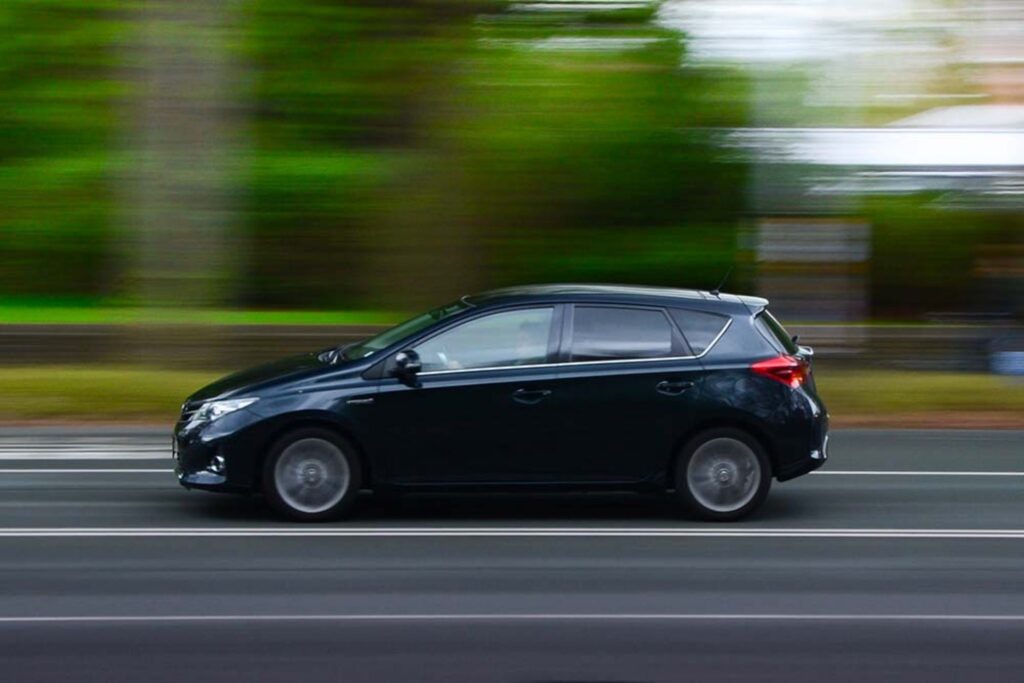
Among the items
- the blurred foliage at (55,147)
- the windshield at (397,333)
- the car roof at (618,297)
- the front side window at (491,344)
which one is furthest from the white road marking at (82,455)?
the blurred foliage at (55,147)

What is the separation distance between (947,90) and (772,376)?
1242cm

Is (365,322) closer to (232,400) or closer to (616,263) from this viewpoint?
(616,263)

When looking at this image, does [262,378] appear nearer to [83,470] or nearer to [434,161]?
[83,470]

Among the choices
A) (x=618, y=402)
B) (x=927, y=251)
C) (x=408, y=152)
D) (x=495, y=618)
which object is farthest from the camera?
(x=927, y=251)

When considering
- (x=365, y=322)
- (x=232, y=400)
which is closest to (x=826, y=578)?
(x=232, y=400)

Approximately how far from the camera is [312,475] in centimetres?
923

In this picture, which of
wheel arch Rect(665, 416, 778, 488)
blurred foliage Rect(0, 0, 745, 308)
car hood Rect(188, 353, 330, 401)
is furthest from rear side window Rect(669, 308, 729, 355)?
blurred foliage Rect(0, 0, 745, 308)

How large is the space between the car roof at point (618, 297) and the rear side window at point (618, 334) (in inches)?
3.5

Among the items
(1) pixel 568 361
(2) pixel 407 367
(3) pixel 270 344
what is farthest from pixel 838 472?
(3) pixel 270 344

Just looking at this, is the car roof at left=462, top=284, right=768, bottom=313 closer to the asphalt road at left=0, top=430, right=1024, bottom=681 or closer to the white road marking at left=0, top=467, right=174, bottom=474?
the asphalt road at left=0, top=430, right=1024, bottom=681

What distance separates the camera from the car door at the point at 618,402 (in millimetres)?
9250

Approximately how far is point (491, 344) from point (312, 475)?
1306mm

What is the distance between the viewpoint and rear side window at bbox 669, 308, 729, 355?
942 cm

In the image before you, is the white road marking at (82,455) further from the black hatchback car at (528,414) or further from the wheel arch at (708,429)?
the wheel arch at (708,429)
